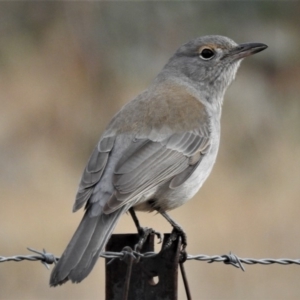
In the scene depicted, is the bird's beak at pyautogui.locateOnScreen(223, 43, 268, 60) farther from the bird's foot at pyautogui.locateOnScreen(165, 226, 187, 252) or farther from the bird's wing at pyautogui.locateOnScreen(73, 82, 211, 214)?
the bird's foot at pyautogui.locateOnScreen(165, 226, 187, 252)

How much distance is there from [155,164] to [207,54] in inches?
69.7

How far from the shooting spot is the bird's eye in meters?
7.28

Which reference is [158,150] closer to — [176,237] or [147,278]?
[176,237]

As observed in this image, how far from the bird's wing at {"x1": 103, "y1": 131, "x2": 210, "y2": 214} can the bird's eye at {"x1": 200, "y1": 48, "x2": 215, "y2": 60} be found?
1.08m

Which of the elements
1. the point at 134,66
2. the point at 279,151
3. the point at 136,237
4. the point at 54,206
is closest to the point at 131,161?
the point at 136,237

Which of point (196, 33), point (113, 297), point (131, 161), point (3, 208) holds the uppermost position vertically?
point (196, 33)

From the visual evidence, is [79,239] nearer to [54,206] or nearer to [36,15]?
[54,206]

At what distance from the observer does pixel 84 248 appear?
4.93 meters

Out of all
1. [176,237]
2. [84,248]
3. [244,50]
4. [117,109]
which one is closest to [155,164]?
[176,237]

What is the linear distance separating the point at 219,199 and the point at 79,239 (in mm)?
7142

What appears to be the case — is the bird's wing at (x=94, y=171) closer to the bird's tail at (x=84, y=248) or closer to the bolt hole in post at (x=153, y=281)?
the bird's tail at (x=84, y=248)

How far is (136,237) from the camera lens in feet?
16.6

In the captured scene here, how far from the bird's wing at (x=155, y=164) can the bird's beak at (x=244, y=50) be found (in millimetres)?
1070

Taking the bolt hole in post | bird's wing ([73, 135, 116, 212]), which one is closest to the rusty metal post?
the bolt hole in post
